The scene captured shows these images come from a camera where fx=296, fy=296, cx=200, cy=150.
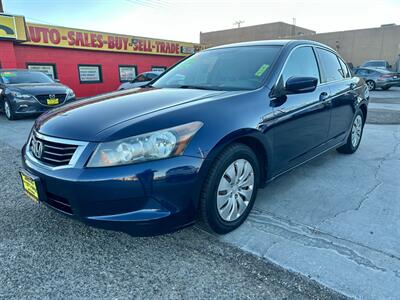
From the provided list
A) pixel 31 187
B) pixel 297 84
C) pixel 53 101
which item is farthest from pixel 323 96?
pixel 53 101

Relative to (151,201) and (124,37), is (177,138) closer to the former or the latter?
(151,201)

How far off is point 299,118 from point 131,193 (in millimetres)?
1849

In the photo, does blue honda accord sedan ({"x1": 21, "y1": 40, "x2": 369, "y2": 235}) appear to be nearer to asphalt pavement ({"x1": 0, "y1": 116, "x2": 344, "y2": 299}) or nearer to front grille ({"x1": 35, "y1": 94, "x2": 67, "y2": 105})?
asphalt pavement ({"x1": 0, "y1": 116, "x2": 344, "y2": 299})

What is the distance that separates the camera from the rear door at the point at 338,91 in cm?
358

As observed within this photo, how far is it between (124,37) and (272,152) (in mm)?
16342

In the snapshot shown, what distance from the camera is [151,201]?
188cm

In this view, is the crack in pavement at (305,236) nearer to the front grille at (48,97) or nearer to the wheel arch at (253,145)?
the wheel arch at (253,145)

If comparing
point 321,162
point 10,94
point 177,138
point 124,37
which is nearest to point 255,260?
point 177,138

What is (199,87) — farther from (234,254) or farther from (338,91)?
(338,91)

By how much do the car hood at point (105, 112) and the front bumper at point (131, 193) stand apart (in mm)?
203

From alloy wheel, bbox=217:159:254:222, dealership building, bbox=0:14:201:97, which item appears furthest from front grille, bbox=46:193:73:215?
dealership building, bbox=0:14:201:97

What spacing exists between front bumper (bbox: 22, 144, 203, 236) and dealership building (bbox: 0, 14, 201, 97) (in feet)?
43.7

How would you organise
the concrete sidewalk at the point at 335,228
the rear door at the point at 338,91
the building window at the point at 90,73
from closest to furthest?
the concrete sidewalk at the point at 335,228 → the rear door at the point at 338,91 → the building window at the point at 90,73

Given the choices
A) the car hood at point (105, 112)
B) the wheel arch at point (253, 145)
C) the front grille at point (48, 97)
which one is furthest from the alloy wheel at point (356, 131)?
the front grille at point (48, 97)
